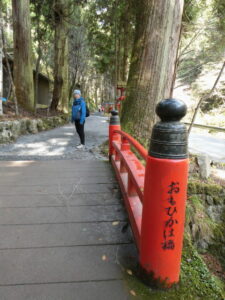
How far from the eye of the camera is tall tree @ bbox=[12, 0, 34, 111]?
1041 cm

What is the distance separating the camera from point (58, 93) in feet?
50.5

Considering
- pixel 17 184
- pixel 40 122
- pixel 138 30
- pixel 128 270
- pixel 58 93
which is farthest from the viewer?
pixel 58 93

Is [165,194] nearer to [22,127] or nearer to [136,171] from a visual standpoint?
[136,171]

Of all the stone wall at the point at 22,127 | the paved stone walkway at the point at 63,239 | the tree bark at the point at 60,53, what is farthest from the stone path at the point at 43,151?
the tree bark at the point at 60,53

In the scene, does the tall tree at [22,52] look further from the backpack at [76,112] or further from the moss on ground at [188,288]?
the moss on ground at [188,288]

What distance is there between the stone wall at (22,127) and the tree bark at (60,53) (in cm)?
282

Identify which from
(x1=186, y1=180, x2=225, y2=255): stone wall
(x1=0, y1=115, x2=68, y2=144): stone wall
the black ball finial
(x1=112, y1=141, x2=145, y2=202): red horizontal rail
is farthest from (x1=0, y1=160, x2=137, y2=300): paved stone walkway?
(x1=0, y1=115, x2=68, y2=144): stone wall

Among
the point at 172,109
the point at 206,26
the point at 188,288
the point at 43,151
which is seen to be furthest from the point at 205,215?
the point at 206,26

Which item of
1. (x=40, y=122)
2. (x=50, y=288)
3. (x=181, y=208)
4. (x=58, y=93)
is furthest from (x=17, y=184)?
(x=58, y=93)

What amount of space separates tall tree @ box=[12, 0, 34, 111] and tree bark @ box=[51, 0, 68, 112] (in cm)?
311

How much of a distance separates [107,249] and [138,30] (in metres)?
4.74

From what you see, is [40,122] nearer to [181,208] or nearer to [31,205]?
[31,205]

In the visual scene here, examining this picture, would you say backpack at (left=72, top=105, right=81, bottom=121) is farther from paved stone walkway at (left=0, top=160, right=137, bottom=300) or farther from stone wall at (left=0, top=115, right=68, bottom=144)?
paved stone walkway at (left=0, top=160, right=137, bottom=300)

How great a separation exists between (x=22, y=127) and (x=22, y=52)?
4200 mm
